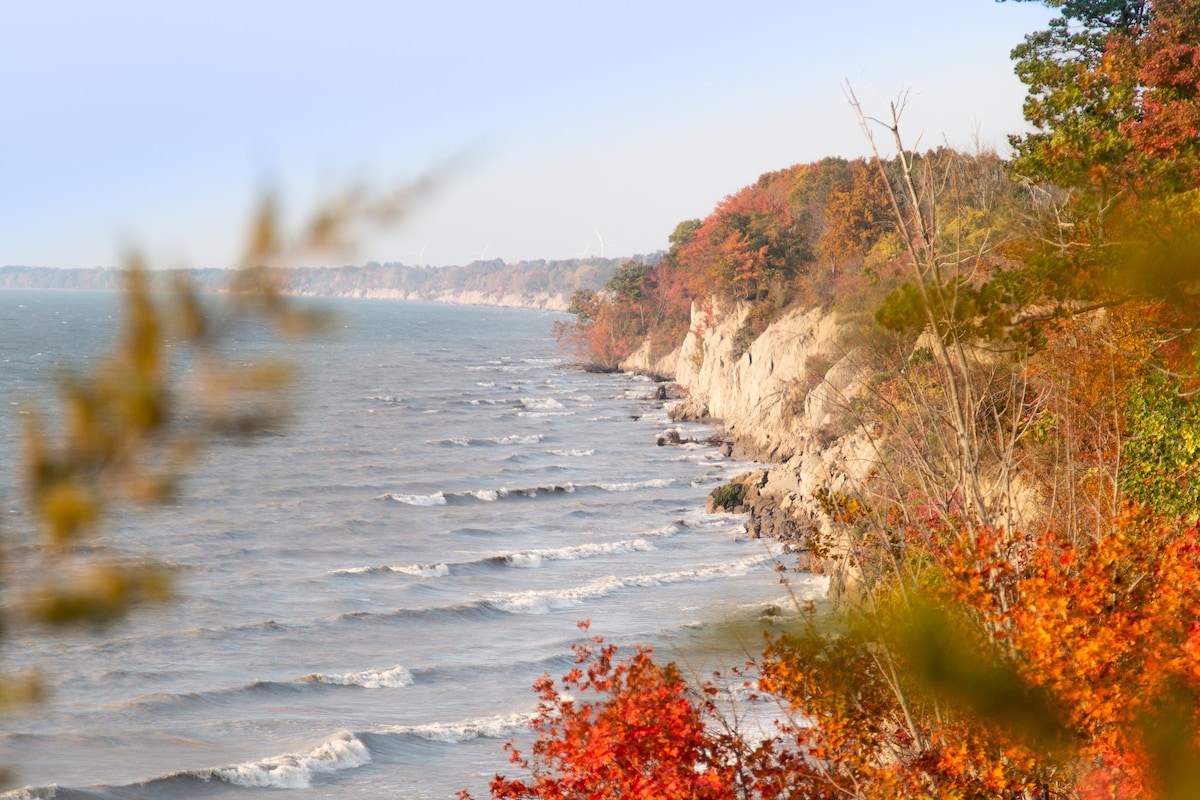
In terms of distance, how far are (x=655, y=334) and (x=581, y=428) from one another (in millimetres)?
25558

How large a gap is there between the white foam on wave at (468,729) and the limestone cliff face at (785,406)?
23.8 feet

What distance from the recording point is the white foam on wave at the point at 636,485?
4500cm

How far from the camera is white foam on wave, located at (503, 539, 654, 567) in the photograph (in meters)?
35.1

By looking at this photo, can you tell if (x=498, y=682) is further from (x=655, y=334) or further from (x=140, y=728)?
(x=655, y=334)

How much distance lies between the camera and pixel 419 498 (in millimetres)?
45000

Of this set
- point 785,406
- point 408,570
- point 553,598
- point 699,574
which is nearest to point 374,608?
point 408,570

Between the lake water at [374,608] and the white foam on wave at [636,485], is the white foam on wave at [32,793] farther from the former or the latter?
the white foam on wave at [636,485]

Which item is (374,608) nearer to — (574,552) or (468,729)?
(574,552)

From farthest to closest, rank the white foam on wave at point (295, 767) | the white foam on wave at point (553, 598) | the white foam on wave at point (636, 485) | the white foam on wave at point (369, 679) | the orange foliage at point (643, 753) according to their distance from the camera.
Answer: the white foam on wave at point (636, 485) → the white foam on wave at point (553, 598) → the white foam on wave at point (369, 679) → the white foam on wave at point (295, 767) → the orange foliage at point (643, 753)

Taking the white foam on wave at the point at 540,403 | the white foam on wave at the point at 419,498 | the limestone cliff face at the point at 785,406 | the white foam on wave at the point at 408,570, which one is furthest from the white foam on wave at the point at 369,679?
the white foam on wave at the point at 540,403

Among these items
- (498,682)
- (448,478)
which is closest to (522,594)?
(498,682)

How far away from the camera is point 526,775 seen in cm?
1936

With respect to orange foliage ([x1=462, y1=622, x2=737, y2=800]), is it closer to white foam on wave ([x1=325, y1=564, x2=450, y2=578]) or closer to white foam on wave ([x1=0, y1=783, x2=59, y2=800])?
white foam on wave ([x1=0, y1=783, x2=59, y2=800])

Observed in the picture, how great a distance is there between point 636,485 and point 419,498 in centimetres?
871
